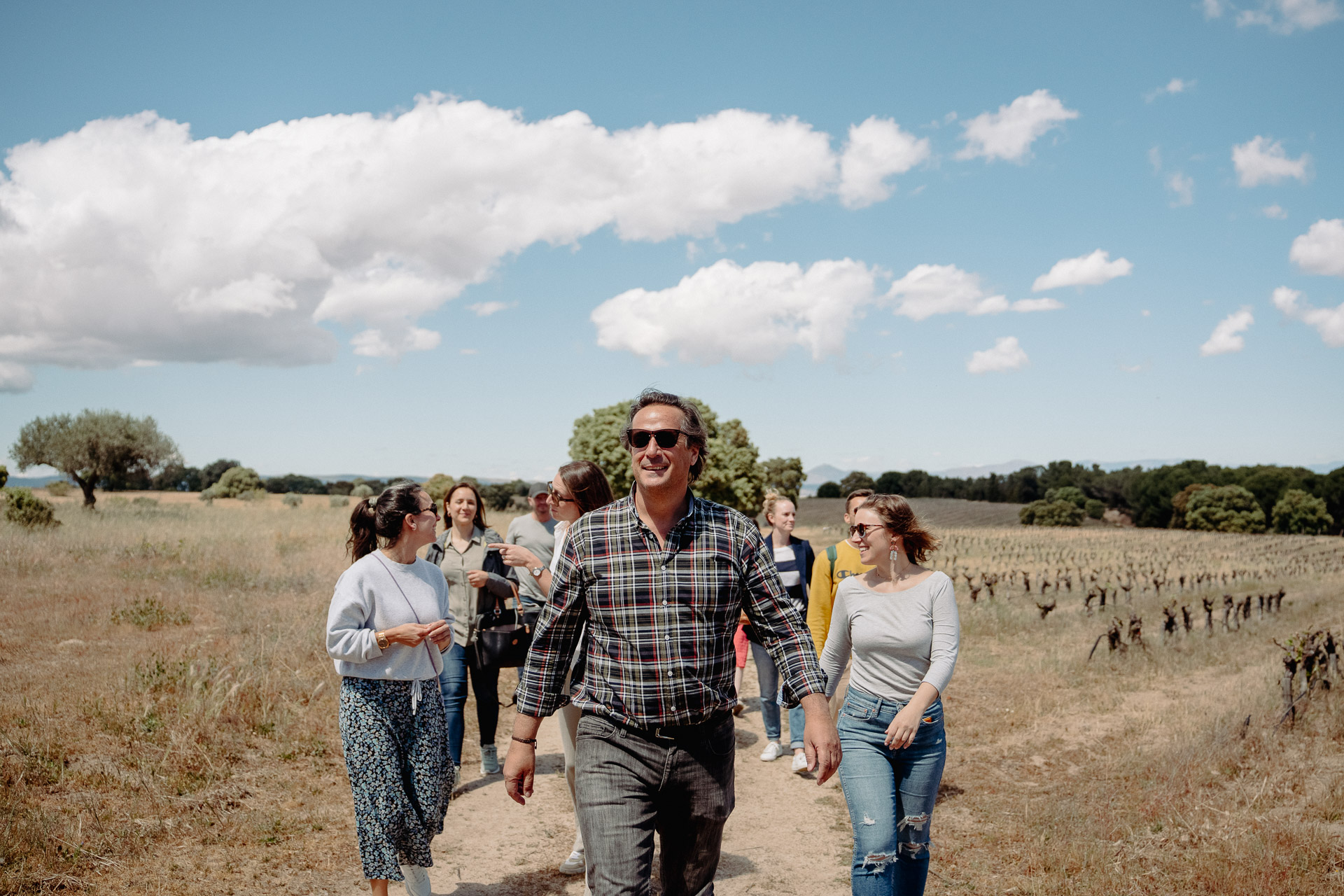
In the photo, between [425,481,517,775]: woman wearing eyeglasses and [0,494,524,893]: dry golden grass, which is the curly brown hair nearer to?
[425,481,517,775]: woman wearing eyeglasses

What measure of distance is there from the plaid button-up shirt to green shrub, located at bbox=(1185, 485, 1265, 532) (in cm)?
7904

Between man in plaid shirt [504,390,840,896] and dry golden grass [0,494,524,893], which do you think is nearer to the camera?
man in plaid shirt [504,390,840,896]

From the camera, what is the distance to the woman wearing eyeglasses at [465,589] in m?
5.84

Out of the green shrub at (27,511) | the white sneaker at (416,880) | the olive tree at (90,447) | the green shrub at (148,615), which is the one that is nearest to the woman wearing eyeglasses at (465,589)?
the white sneaker at (416,880)

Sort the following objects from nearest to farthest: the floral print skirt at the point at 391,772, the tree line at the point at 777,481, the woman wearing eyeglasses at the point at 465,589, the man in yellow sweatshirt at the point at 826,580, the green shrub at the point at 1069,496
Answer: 1. the floral print skirt at the point at 391,772
2. the man in yellow sweatshirt at the point at 826,580
3. the woman wearing eyeglasses at the point at 465,589
4. the tree line at the point at 777,481
5. the green shrub at the point at 1069,496

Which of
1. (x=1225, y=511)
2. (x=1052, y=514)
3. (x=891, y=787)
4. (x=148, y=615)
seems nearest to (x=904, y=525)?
(x=891, y=787)

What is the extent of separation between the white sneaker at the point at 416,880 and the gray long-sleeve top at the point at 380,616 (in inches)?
34.8

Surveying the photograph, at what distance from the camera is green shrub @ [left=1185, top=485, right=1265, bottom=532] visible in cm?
6850

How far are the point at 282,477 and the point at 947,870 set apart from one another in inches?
2721

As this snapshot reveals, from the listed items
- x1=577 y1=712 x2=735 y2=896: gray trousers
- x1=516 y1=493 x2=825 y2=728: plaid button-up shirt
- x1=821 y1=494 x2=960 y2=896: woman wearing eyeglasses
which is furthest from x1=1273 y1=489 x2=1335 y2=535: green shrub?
Answer: x1=577 y1=712 x2=735 y2=896: gray trousers

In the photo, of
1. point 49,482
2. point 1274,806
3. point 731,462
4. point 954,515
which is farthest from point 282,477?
point 1274,806

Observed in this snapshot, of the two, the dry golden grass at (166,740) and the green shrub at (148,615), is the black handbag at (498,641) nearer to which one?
the dry golden grass at (166,740)

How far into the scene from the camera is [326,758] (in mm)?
6492

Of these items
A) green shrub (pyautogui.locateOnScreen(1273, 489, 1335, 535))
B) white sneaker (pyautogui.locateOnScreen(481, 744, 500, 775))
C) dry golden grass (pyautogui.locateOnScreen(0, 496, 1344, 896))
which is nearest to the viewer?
dry golden grass (pyautogui.locateOnScreen(0, 496, 1344, 896))
